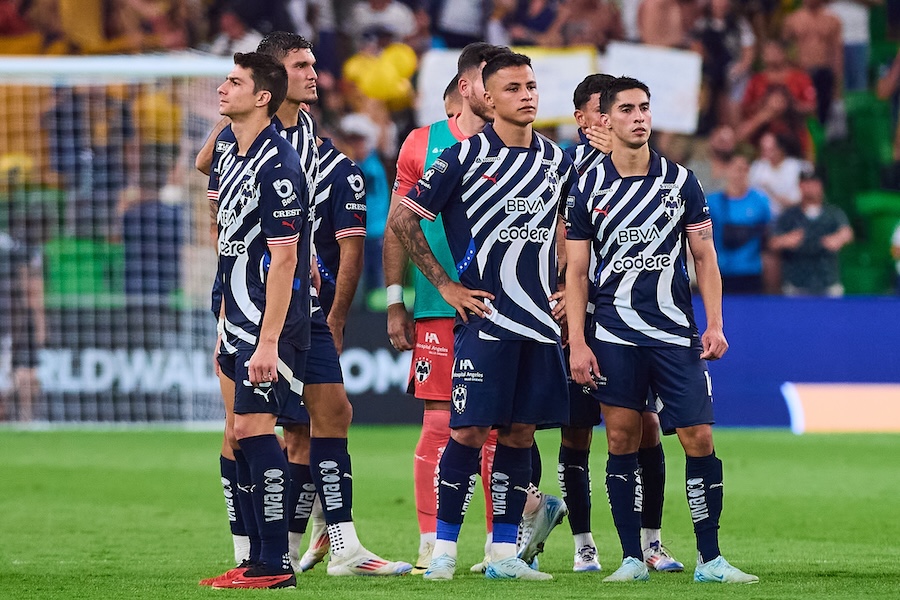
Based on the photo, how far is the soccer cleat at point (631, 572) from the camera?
6137mm

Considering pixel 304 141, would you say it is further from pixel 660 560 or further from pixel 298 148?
pixel 660 560

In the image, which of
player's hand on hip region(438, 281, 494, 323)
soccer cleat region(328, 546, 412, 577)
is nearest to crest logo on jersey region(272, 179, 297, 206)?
player's hand on hip region(438, 281, 494, 323)

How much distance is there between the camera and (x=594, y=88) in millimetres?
7102

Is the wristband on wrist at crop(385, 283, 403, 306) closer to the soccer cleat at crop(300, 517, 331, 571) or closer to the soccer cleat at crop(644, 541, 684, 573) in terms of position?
the soccer cleat at crop(300, 517, 331, 571)

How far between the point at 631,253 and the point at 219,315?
1.77 metres

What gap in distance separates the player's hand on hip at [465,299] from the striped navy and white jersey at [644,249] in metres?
0.54

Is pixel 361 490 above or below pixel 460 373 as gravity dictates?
below

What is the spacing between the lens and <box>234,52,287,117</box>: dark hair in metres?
5.91

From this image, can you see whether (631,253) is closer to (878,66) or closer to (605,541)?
(605,541)

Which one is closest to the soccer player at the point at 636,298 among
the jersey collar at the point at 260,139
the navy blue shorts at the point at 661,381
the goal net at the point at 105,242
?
the navy blue shorts at the point at 661,381

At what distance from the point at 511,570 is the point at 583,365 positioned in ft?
2.98

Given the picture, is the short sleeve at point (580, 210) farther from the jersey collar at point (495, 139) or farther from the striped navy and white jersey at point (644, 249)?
the jersey collar at point (495, 139)

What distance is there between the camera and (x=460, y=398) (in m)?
6.18

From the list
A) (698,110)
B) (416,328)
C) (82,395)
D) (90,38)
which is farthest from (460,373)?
(90,38)
